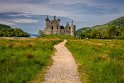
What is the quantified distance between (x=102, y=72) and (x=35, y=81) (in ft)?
13.7

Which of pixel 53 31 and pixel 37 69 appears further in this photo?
pixel 53 31

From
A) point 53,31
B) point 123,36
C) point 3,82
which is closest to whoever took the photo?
point 3,82

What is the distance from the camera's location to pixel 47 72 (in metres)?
18.6

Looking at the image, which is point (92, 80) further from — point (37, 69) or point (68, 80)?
point (37, 69)

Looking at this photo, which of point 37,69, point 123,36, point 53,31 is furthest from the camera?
point 53,31

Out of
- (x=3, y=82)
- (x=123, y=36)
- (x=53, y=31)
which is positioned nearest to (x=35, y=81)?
(x=3, y=82)

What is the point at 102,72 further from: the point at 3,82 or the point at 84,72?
the point at 3,82

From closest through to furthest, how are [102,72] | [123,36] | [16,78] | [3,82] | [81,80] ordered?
[3,82]
[16,78]
[81,80]
[102,72]
[123,36]

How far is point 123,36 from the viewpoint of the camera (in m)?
151

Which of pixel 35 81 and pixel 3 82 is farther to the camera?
pixel 35 81

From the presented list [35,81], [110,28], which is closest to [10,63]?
[35,81]

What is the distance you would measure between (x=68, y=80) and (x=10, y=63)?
17.0 ft

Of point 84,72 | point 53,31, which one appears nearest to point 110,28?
point 53,31

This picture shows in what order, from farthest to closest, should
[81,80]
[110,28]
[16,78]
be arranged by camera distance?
[110,28] < [81,80] < [16,78]
